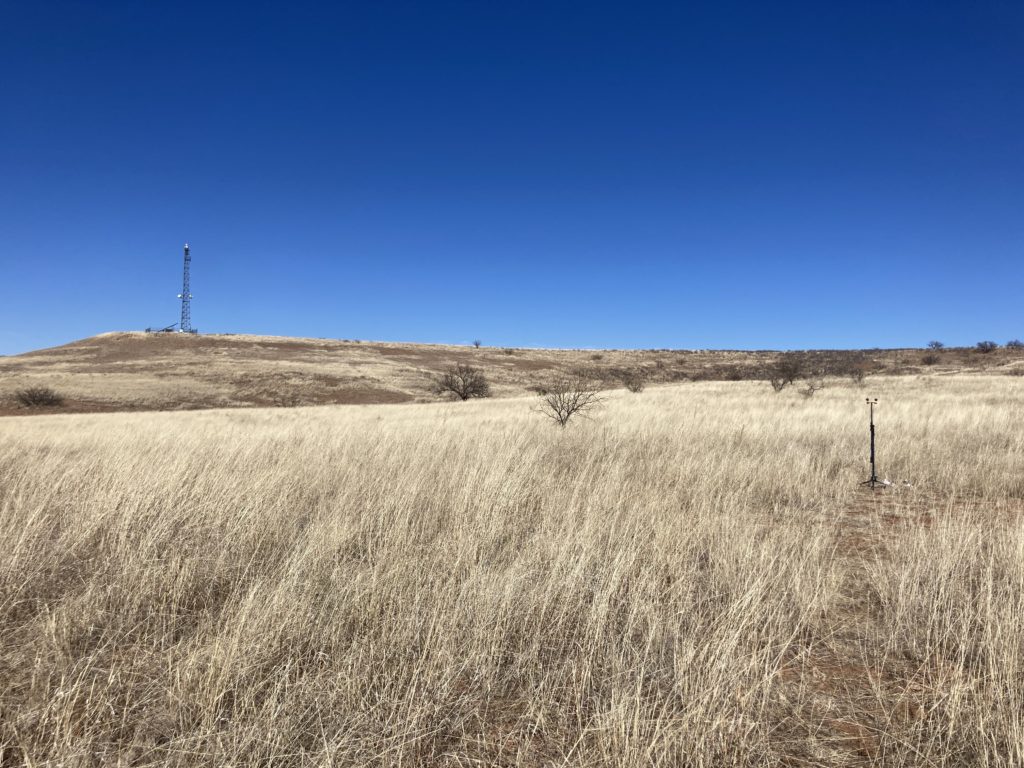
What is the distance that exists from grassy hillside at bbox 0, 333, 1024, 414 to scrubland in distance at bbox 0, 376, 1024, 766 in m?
37.8

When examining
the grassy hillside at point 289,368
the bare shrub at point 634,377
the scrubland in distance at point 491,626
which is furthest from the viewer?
the grassy hillside at point 289,368

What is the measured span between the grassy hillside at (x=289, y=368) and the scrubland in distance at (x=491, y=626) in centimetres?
3780

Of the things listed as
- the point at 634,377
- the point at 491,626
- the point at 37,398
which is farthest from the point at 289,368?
the point at 491,626

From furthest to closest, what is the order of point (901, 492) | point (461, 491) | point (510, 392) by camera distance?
1. point (510, 392)
2. point (901, 492)
3. point (461, 491)

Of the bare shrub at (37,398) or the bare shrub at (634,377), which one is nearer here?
the bare shrub at (634,377)

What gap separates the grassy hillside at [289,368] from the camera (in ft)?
136

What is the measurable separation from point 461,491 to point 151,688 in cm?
345

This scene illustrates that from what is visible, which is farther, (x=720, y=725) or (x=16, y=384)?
(x=16, y=384)

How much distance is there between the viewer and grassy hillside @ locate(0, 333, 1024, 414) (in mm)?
41469

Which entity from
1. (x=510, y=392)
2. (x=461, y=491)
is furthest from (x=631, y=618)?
(x=510, y=392)

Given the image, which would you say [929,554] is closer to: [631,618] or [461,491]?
[631,618]

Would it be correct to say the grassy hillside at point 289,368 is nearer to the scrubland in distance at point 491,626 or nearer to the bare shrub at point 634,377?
the bare shrub at point 634,377

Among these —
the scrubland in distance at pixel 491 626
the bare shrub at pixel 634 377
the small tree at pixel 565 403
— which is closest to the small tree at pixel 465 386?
the bare shrub at pixel 634 377

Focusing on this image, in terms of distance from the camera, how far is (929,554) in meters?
3.85
